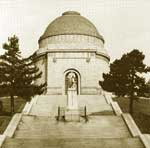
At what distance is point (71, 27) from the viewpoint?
52.9 m

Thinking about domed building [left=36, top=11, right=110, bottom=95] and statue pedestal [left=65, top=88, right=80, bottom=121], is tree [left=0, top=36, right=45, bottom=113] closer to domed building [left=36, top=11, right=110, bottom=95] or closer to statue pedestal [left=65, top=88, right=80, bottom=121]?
statue pedestal [left=65, top=88, right=80, bottom=121]

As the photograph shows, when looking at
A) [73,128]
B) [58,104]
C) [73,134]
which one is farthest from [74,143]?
[58,104]

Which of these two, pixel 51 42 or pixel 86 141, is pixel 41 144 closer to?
pixel 86 141

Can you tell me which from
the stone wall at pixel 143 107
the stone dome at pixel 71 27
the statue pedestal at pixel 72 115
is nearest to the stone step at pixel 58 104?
the stone wall at pixel 143 107

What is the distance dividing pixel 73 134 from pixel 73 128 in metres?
1.37

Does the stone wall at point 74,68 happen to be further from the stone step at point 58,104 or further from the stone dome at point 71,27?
the stone step at point 58,104

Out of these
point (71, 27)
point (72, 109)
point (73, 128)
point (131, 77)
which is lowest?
point (73, 128)

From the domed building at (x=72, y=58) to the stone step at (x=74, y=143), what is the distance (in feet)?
83.6

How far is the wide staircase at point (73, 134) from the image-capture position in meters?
21.6

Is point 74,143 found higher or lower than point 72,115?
lower

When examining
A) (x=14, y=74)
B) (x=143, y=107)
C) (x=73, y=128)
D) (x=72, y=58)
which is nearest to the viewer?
(x=73, y=128)

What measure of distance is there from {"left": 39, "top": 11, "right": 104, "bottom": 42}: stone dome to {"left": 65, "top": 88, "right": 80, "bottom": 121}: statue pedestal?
23.9m

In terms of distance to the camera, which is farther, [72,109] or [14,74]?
[14,74]

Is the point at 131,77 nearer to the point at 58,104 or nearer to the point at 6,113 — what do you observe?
the point at 58,104
